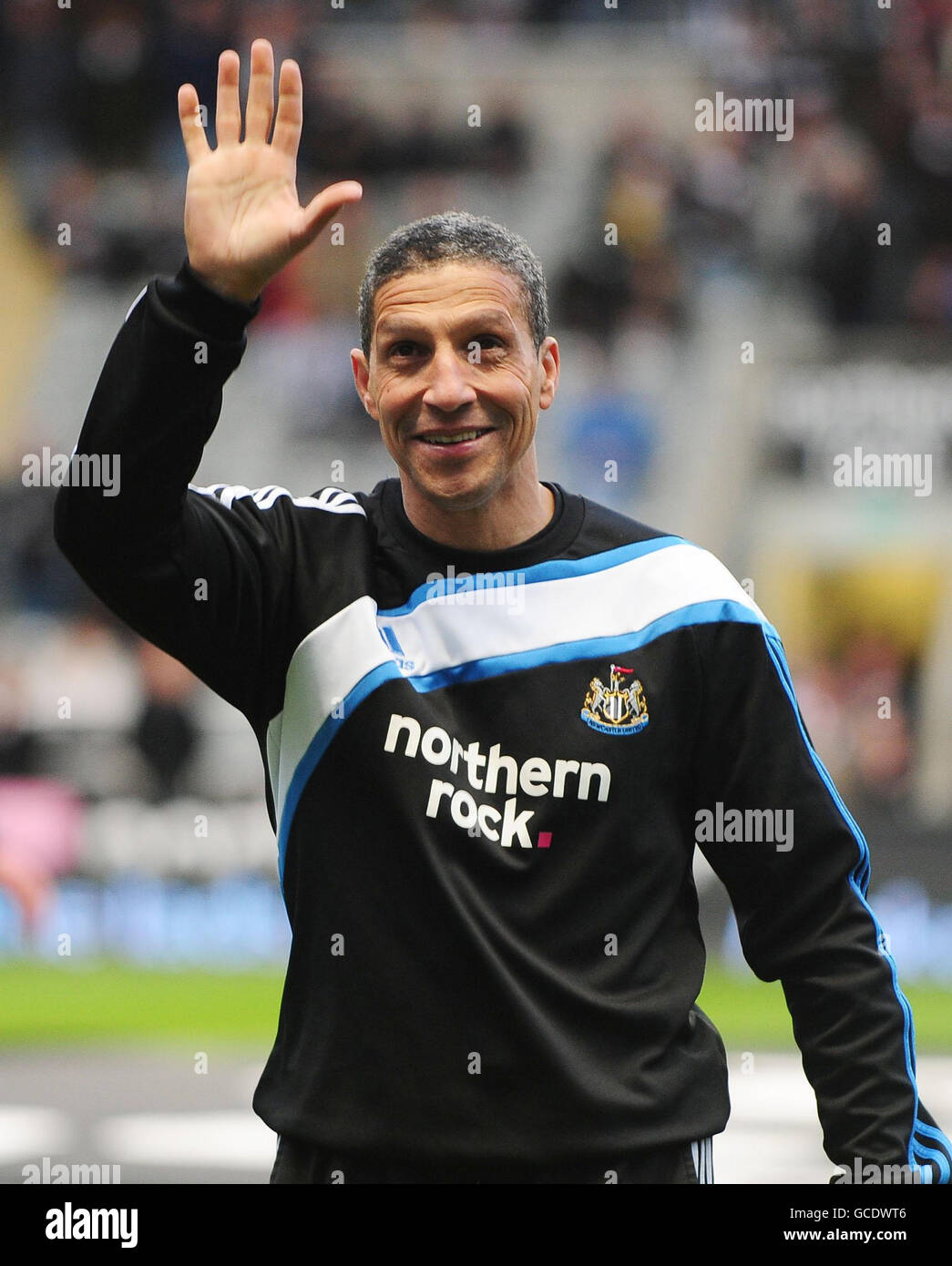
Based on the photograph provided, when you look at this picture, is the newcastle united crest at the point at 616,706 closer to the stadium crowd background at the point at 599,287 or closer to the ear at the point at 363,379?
the ear at the point at 363,379

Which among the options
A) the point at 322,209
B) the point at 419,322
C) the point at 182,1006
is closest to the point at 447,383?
the point at 419,322

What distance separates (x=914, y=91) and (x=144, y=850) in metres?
9.58

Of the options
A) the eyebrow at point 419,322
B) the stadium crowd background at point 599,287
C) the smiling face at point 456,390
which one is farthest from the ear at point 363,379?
the stadium crowd background at point 599,287

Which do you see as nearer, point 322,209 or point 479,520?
point 322,209

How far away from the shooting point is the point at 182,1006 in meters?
10.2

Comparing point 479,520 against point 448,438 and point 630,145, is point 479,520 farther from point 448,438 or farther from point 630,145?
point 630,145

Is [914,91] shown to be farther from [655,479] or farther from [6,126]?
[6,126]

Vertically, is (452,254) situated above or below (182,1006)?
above

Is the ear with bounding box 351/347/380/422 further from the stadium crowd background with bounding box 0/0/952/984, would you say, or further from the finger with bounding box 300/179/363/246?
the stadium crowd background with bounding box 0/0/952/984

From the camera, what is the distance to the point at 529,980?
2.90 m

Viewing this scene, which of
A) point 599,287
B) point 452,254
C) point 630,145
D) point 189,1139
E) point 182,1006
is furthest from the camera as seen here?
point 630,145

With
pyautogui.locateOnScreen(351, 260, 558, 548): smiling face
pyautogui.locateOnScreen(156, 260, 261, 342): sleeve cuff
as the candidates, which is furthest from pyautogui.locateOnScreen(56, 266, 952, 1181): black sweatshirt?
pyautogui.locateOnScreen(351, 260, 558, 548): smiling face

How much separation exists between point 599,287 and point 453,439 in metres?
11.7

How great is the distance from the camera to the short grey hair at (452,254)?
3135 mm
